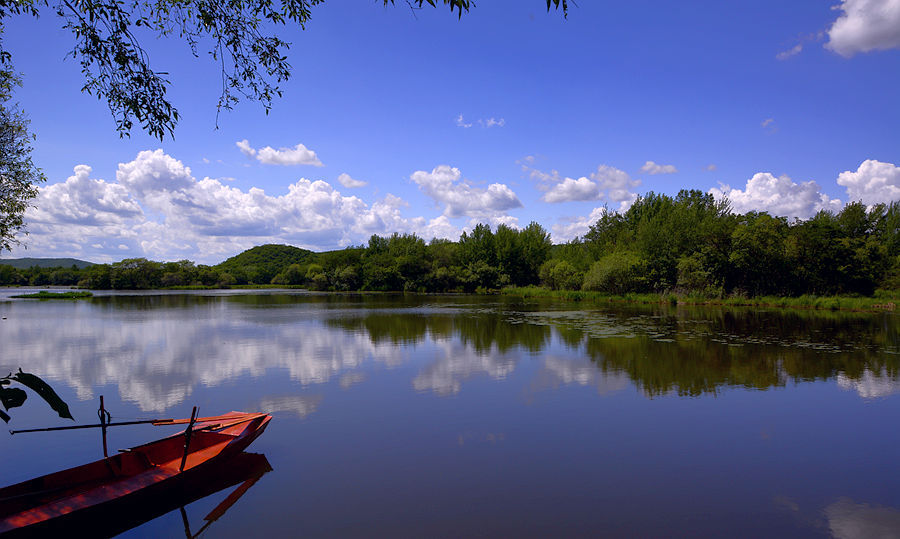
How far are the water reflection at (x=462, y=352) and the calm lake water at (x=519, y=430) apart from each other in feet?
0.41

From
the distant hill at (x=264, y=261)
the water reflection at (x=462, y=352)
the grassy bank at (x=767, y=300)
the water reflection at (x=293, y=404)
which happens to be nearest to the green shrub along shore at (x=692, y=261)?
the grassy bank at (x=767, y=300)

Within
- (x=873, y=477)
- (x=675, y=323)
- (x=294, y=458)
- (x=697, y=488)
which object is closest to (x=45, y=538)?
(x=294, y=458)

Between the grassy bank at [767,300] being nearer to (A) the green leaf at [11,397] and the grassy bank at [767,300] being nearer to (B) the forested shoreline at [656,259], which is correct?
(B) the forested shoreline at [656,259]

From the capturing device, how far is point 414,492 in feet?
19.0

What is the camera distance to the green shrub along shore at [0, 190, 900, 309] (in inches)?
1368

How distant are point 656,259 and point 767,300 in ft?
34.3

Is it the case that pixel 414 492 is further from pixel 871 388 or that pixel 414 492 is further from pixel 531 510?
pixel 871 388

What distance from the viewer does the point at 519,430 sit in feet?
25.8

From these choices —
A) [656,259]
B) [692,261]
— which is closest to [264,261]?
[656,259]

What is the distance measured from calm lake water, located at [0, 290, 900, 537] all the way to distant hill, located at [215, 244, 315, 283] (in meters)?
97.5

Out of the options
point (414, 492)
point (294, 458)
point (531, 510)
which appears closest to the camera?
point (531, 510)

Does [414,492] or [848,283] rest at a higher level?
[848,283]

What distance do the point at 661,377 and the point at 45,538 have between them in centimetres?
1157

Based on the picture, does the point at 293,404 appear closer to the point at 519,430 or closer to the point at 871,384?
the point at 519,430
